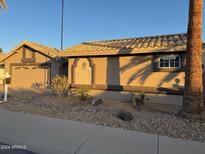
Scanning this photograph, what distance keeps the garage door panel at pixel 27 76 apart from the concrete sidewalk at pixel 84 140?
988cm

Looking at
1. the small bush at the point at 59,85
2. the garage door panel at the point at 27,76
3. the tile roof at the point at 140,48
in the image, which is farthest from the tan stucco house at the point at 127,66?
the small bush at the point at 59,85

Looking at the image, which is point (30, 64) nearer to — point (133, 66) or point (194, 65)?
point (133, 66)

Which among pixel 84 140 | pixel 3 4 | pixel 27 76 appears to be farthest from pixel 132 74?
pixel 3 4

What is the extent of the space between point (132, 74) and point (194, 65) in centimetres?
498

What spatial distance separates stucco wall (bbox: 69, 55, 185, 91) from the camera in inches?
437

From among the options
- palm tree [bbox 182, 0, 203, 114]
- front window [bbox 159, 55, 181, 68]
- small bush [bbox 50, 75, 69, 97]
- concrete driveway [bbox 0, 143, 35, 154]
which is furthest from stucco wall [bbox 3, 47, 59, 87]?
concrete driveway [bbox 0, 143, 35, 154]

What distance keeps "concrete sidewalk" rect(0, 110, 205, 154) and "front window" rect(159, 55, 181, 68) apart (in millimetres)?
6572

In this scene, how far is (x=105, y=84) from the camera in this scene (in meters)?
12.7

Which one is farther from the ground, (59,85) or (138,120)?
(59,85)

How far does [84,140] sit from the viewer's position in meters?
5.11

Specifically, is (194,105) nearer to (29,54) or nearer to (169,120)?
(169,120)

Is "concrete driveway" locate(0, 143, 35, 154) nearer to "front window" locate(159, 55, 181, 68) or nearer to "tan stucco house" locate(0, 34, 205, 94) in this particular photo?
"tan stucco house" locate(0, 34, 205, 94)

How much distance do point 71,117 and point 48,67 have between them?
9.32m

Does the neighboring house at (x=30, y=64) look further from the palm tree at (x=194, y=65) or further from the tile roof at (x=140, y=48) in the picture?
the palm tree at (x=194, y=65)
